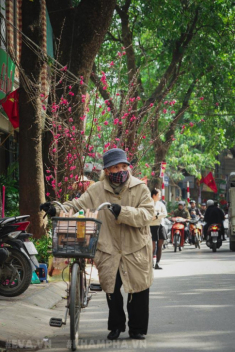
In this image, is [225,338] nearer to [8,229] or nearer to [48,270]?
[8,229]

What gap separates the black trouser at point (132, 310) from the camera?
7.41 metres

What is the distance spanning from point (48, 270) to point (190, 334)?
552cm

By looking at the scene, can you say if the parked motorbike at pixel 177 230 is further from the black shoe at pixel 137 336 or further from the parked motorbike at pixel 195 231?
the black shoe at pixel 137 336

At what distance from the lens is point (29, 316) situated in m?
9.12

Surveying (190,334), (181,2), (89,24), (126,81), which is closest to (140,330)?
(190,334)

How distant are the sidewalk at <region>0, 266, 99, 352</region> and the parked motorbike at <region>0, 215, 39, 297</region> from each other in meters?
0.15

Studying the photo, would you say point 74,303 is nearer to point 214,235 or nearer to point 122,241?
point 122,241

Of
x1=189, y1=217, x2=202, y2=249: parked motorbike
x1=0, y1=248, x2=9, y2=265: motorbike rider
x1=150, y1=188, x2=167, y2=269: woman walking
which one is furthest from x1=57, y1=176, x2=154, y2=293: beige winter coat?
x1=189, y1=217, x2=202, y2=249: parked motorbike

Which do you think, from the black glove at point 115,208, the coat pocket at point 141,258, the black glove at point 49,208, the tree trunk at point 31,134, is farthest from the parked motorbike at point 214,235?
the black glove at point 115,208

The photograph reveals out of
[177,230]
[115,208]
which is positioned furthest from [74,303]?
[177,230]

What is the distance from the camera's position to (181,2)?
2388 cm

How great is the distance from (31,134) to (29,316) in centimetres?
494

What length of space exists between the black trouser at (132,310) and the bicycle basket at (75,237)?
31.5 inches

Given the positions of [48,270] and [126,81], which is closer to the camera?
[48,270]
